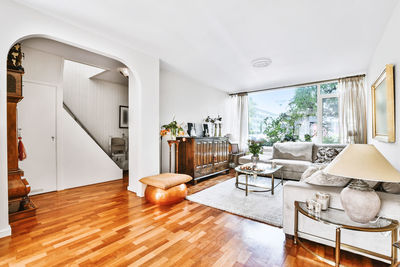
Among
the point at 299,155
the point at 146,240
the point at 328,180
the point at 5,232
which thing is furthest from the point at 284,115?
the point at 5,232

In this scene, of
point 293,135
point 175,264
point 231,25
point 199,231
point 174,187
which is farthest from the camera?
point 293,135

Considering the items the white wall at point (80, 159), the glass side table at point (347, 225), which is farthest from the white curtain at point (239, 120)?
the glass side table at point (347, 225)

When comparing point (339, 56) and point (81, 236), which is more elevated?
point (339, 56)

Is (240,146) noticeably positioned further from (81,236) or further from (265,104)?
(81,236)

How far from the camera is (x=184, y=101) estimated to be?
4.94 meters

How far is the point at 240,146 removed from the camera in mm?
6312

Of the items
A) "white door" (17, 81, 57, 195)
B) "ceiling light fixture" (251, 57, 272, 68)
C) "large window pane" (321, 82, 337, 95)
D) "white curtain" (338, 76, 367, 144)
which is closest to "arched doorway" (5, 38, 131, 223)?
"white door" (17, 81, 57, 195)

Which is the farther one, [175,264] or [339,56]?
[339,56]

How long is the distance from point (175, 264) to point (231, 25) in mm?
2798

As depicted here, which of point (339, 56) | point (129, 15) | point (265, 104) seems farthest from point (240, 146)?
point (129, 15)

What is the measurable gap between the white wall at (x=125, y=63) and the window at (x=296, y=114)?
12.6 ft

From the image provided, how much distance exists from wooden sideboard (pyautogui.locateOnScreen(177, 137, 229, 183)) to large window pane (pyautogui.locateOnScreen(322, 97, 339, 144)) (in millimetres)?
2867

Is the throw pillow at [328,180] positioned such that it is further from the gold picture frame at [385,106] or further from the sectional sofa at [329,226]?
the gold picture frame at [385,106]

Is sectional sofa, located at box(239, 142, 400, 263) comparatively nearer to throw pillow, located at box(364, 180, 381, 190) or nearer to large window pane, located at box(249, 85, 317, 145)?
throw pillow, located at box(364, 180, 381, 190)
